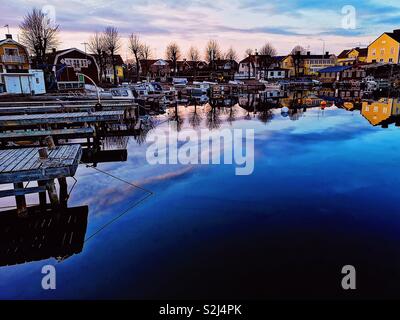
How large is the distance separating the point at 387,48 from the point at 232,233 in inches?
3928

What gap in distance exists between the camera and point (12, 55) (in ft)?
175

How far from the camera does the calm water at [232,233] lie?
625 centimetres

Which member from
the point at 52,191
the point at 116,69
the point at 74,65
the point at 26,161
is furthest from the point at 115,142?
the point at 116,69

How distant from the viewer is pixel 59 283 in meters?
6.33

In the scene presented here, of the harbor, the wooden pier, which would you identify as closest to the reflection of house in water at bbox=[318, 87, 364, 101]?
the harbor

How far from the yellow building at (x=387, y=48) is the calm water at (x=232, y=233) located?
288ft

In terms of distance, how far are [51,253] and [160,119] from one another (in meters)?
23.4

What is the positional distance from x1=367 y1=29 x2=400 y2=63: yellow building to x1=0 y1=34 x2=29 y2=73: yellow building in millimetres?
88249

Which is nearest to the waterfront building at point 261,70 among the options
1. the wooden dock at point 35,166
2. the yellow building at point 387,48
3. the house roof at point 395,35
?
the yellow building at point 387,48

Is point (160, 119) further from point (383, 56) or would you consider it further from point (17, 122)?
point (383, 56)

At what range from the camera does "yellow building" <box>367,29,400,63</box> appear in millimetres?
84188

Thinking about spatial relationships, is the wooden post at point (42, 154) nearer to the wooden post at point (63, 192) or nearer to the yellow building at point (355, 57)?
the wooden post at point (63, 192)

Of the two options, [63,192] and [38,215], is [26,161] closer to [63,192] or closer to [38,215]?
[38,215]

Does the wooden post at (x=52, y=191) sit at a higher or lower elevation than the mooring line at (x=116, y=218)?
higher
